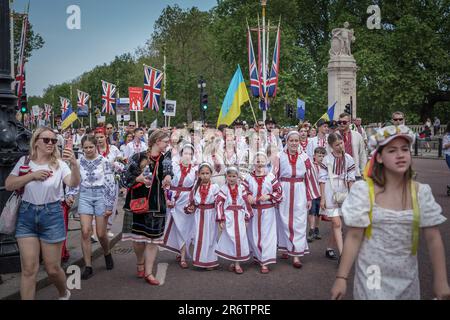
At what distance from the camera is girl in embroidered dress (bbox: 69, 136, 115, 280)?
21.7 ft

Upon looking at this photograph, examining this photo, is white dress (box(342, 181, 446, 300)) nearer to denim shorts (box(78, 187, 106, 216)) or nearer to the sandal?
the sandal

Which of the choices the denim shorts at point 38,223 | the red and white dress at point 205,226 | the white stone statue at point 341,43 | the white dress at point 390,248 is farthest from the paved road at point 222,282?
the white stone statue at point 341,43

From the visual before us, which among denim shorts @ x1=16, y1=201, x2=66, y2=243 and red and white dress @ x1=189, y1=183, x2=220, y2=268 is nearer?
denim shorts @ x1=16, y1=201, x2=66, y2=243

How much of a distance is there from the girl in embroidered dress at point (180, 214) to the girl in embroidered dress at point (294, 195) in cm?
141

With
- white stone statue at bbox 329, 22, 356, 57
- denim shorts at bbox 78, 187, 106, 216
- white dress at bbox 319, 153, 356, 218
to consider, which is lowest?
denim shorts at bbox 78, 187, 106, 216

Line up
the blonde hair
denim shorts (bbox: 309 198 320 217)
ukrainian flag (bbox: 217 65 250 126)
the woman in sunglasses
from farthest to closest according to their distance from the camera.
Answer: ukrainian flag (bbox: 217 65 250 126)
denim shorts (bbox: 309 198 320 217)
the blonde hair
the woman in sunglasses

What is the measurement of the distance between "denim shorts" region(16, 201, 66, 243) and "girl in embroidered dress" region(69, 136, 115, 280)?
73.6 inches

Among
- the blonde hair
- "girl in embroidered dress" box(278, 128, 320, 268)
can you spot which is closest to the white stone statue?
"girl in embroidered dress" box(278, 128, 320, 268)

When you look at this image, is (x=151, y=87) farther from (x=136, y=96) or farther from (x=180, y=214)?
(x=180, y=214)

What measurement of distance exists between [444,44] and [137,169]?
38.2 meters

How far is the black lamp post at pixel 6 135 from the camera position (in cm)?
636

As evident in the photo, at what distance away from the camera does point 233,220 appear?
6.99 m

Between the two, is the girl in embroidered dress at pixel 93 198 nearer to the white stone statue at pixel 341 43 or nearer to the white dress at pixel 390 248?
the white dress at pixel 390 248

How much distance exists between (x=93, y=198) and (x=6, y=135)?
4.60 feet
